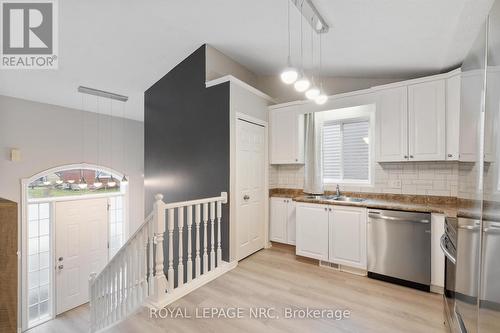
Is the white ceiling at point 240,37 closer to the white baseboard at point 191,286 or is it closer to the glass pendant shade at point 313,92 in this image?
the glass pendant shade at point 313,92

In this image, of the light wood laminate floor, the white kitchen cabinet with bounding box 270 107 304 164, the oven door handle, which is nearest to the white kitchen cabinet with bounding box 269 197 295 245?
the light wood laminate floor

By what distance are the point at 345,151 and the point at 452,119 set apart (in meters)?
1.38

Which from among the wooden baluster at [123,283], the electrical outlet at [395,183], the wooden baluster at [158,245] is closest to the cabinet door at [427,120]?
the electrical outlet at [395,183]

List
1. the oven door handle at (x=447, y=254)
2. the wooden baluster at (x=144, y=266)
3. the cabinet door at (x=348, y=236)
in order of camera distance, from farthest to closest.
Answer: the cabinet door at (x=348, y=236)
the wooden baluster at (x=144, y=266)
the oven door handle at (x=447, y=254)

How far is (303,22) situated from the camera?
240 cm

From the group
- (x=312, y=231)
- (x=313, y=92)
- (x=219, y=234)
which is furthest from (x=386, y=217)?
(x=219, y=234)

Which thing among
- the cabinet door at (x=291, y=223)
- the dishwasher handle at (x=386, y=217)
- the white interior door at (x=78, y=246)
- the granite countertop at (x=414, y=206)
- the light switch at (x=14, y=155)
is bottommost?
the white interior door at (x=78, y=246)

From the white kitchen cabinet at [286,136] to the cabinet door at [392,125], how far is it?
1097mm

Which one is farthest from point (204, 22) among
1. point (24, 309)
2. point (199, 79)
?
point (24, 309)

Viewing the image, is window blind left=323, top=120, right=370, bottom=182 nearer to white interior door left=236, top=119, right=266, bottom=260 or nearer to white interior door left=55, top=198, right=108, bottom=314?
white interior door left=236, top=119, right=266, bottom=260

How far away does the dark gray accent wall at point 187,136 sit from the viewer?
3.10 meters

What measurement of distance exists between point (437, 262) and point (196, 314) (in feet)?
8.22

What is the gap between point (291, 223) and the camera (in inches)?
138

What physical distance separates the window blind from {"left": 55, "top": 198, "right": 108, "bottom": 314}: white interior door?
5072 millimetres
